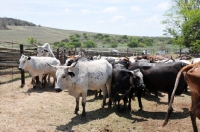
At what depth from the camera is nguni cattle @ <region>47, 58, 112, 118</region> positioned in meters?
6.79

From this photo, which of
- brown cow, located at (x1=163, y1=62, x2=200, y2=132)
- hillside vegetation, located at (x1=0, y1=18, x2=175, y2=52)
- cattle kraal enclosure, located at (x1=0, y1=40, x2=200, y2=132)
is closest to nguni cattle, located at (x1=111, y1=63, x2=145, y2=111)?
cattle kraal enclosure, located at (x1=0, y1=40, x2=200, y2=132)

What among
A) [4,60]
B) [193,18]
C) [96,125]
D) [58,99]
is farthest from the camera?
[193,18]

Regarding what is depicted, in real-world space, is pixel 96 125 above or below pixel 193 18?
below

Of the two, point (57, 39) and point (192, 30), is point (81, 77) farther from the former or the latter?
point (57, 39)

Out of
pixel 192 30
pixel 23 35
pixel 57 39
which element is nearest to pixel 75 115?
pixel 192 30

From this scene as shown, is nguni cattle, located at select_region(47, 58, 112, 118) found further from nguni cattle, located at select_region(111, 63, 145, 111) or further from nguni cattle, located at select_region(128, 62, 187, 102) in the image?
nguni cattle, located at select_region(128, 62, 187, 102)

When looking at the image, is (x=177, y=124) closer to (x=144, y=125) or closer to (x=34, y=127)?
(x=144, y=125)

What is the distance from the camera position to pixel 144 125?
662cm

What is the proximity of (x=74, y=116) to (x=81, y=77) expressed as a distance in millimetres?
1198

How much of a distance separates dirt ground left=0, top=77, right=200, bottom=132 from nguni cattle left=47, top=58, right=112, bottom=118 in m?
0.62

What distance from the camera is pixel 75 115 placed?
287 inches

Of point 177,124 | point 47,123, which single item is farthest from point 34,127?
point 177,124

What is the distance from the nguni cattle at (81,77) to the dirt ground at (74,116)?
62 centimetres

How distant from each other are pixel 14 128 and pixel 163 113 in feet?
14.9
